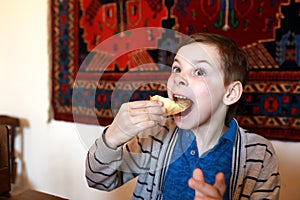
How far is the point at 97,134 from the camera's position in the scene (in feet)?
2.34

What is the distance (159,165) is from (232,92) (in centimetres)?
26

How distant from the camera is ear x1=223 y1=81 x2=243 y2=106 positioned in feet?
2.48

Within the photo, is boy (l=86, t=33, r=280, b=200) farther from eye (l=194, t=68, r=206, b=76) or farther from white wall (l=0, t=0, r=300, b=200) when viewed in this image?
white wall (l=0, t=0, r=300, b=200)

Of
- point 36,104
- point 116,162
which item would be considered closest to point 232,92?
point 116,162

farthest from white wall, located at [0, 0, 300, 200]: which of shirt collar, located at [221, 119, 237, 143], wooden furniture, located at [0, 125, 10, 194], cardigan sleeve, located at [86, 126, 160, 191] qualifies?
shirt collar, located at [221, 119, 237, 143]

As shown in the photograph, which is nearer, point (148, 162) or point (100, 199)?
point (148, 162)

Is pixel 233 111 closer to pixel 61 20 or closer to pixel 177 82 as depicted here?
pixel 177 82

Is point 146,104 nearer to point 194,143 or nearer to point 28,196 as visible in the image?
point 194,143

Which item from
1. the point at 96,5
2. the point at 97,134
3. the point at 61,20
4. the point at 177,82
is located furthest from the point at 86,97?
the point at 61,20

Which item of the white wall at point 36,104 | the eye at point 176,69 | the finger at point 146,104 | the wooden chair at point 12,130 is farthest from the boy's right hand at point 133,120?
the wooden chair at point 12,130

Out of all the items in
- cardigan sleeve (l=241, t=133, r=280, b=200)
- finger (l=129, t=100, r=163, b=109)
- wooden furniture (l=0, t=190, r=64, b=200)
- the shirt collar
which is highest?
finger (l=129, t=100, r=163, b=109)

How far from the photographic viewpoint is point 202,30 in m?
1.23

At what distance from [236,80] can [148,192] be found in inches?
14.5

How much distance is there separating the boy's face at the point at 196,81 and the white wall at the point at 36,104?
105 cm
